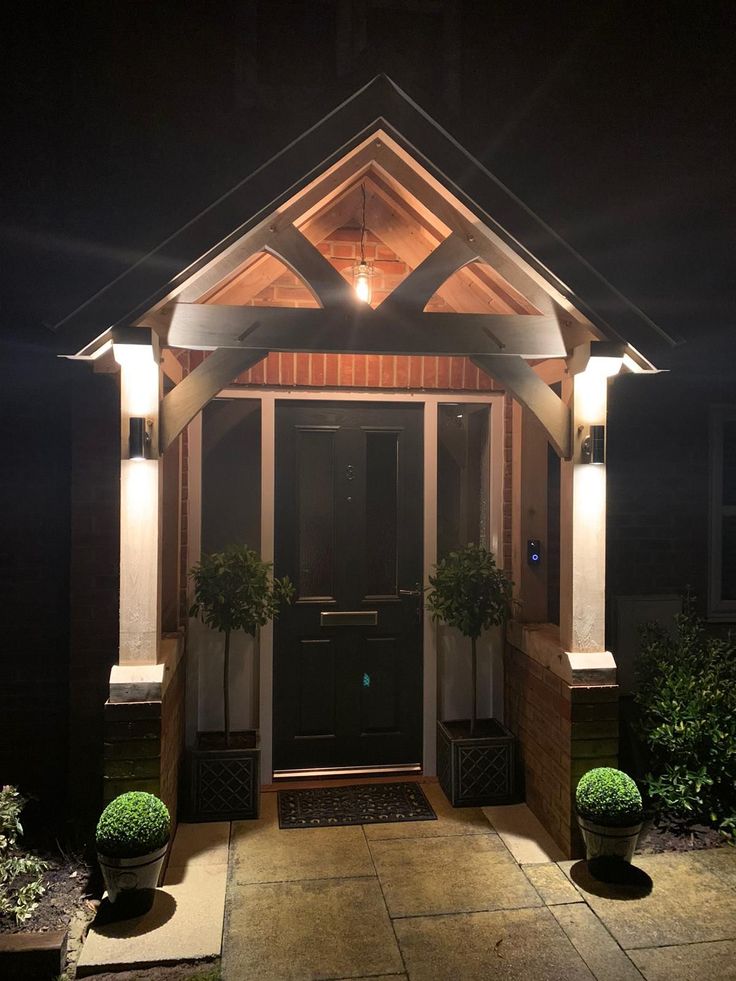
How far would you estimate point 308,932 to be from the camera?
10.9ft

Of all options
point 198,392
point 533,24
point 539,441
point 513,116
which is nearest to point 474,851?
point 539,441

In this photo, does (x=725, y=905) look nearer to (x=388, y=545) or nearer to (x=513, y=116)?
(x=388, y=545)

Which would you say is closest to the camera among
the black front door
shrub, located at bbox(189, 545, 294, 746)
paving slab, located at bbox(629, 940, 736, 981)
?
paving slab, located at bbox(629, 940, 736, 981)

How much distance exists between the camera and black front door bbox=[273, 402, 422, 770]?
517 cm

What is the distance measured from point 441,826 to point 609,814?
3.72 ft

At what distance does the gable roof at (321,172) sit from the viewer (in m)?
3.49

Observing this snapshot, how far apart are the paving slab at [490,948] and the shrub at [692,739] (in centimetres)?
131

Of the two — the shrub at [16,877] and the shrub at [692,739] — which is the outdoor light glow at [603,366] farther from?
the shrub at [16,877]

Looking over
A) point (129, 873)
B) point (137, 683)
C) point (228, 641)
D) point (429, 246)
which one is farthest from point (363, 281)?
point (129, 873)

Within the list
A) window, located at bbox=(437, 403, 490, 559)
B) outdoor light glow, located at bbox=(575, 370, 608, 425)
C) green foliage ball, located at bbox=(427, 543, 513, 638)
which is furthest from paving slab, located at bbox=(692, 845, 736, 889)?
outdoor light glow, located at bbox=(575, 370, 608, 425)

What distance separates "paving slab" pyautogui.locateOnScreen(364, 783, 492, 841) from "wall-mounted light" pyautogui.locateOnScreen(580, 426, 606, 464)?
230 centimetres

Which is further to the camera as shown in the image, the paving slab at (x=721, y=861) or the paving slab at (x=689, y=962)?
the paving slab at (x=721, y=861)

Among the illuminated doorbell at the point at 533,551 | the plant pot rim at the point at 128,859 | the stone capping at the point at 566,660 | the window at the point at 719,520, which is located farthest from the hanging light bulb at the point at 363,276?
the plant pot rim at the point at 128,859

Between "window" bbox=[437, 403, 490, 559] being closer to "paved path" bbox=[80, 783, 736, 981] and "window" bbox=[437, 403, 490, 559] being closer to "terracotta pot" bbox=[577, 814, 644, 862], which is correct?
"paved path" bbox=[80, 783, 736, 981]
